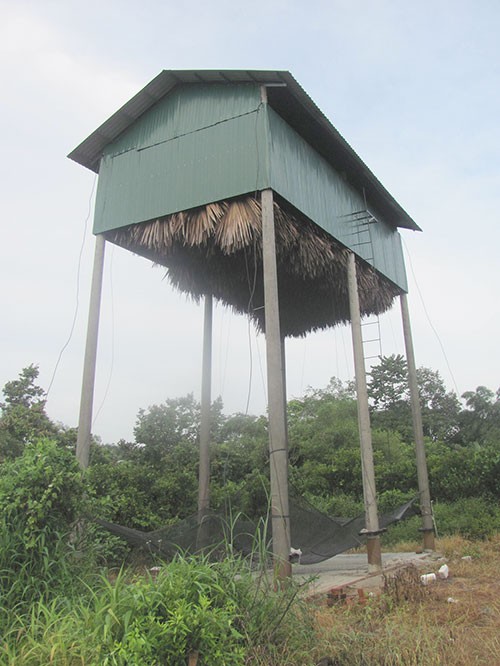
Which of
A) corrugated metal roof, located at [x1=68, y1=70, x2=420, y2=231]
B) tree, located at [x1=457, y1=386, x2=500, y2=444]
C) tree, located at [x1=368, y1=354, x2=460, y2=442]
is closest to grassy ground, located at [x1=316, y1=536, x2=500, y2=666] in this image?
corrugated metal roof, located at [x1=68, y1=70, x2=420, y2=231]

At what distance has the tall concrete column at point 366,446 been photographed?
6180 mm

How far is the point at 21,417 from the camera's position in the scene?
18062mm

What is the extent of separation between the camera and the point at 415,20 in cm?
605

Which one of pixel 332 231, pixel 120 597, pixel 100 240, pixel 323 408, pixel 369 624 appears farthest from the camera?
pixel 323 408

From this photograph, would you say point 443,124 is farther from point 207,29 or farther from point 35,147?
point 35,147

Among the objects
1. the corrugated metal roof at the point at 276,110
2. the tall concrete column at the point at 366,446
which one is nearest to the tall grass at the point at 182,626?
the tall concrete column at the point at 366,446

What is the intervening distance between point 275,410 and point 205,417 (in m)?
3.20

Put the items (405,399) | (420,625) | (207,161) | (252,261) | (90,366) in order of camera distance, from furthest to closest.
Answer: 1. (405,399)
2. (252,261)
3. (207,161)
4. (90,366)
5. (420,625)

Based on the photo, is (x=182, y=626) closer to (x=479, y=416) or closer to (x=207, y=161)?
(x=207, y=161)

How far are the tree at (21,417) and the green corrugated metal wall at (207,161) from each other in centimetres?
749

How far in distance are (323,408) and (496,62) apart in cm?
1689

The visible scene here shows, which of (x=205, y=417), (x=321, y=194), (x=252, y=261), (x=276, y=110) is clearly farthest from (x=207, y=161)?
(x=205, y=417)

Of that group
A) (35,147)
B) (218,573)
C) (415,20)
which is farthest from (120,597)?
(35,147)

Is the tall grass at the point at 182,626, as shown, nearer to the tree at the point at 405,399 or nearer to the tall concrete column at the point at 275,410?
the tall concrete column at the point at 275,410
